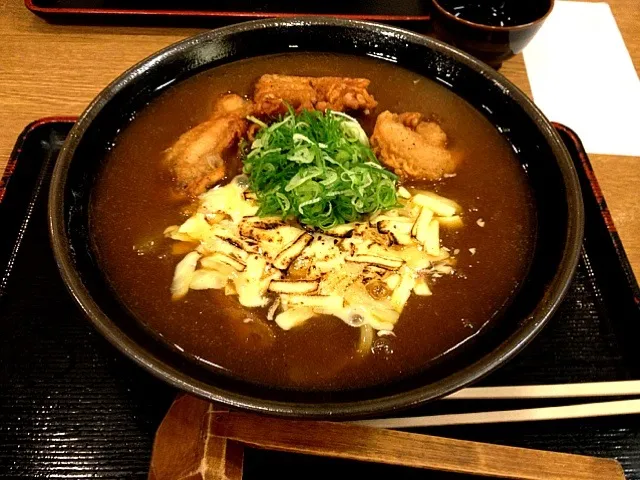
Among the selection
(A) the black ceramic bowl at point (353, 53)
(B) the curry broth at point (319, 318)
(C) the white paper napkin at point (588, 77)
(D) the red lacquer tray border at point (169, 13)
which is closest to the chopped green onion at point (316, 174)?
(B) the curry broth at point (319, 318)

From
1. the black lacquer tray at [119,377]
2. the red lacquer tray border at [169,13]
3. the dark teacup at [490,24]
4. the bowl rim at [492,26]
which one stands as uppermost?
the bowl rim at [492,26]

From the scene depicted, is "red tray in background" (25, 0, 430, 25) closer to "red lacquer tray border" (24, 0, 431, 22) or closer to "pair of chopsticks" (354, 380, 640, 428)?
"red lacquer tray border" (24, 0, 431, 22)

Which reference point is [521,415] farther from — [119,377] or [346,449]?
[119,377]

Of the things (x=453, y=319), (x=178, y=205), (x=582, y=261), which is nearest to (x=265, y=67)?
(x=178, y=205)

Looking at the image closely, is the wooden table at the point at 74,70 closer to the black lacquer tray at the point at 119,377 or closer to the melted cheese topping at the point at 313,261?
the black lacquer tray at the point at 119,377

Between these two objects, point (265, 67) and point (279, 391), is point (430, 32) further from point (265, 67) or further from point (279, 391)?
point (279, 391)

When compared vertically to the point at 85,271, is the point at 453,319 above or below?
below
